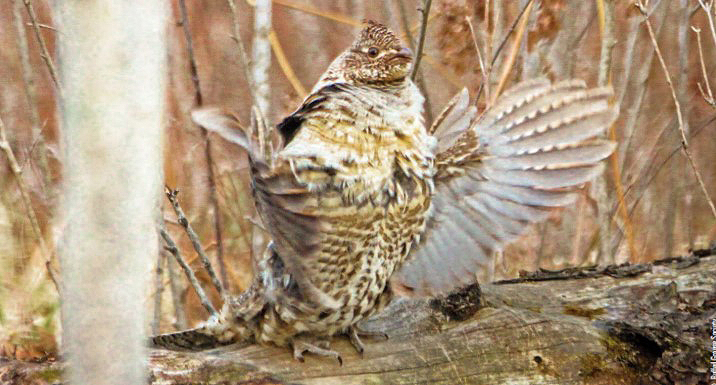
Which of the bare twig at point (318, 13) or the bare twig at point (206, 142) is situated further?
the bare twig at point (318, 13)

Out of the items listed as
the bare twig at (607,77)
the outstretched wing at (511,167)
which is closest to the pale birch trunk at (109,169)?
the outstretched wing at (511,167)

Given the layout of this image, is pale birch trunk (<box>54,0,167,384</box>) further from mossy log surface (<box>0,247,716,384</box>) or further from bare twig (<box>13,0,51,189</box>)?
bare twig (<box>13,0,51,189</box>)

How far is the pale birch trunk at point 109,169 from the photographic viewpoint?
0.77 meters

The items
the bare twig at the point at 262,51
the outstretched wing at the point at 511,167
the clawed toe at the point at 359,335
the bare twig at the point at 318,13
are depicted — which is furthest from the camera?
the bare twig at the point at 318,13

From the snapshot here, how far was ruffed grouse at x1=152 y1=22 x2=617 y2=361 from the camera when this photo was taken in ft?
8.20

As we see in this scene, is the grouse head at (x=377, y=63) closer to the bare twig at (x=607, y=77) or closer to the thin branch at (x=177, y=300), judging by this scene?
the bare twig at (x=607, y=77)

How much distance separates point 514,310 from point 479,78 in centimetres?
258

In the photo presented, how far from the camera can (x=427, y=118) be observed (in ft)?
15.6

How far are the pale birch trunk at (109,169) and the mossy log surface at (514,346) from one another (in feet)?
4.92

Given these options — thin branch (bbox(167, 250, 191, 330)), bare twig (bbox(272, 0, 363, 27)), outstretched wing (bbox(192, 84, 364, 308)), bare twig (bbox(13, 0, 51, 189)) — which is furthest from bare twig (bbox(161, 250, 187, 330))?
outstretched wing (bbox(192, 84, 364, 308))

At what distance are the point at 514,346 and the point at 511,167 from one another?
643 mm

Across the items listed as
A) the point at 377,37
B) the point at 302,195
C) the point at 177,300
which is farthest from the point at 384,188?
the point at 177,300

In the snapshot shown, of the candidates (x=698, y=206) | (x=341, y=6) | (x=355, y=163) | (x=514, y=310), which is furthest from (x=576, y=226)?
(x=355, y=163)

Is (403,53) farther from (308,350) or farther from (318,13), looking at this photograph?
(318,13)
